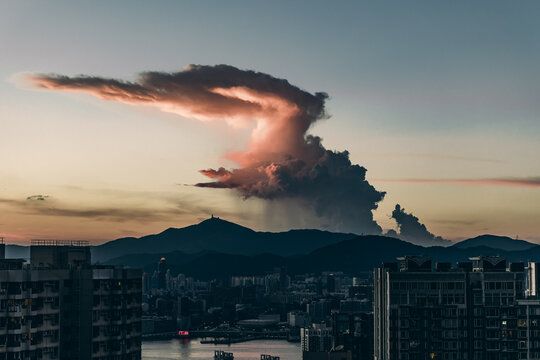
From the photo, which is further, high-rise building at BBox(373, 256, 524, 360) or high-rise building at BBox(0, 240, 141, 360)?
high-rise building at BBox(373, 256, 524, 360)

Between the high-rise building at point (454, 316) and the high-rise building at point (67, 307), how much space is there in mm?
36852

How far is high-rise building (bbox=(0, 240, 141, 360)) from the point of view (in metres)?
83.7

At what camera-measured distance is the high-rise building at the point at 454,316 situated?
117 meters

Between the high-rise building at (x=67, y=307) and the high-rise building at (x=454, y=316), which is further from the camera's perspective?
the high-rise building at (x=454, y=316)

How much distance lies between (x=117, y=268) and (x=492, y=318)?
49746 mm

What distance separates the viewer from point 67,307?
89.1 meters

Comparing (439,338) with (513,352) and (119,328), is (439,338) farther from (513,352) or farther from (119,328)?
(119,328)

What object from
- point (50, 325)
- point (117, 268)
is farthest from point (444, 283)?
point (50, 325)

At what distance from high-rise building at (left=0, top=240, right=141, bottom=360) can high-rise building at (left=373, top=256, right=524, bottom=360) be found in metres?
36.9

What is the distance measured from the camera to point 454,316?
4646 inches

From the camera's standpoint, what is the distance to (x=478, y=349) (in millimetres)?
117500

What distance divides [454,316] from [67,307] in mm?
51079

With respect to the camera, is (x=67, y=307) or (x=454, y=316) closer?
(x=67, y=307)

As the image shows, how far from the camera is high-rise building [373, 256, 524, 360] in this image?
Result: 117 meters
